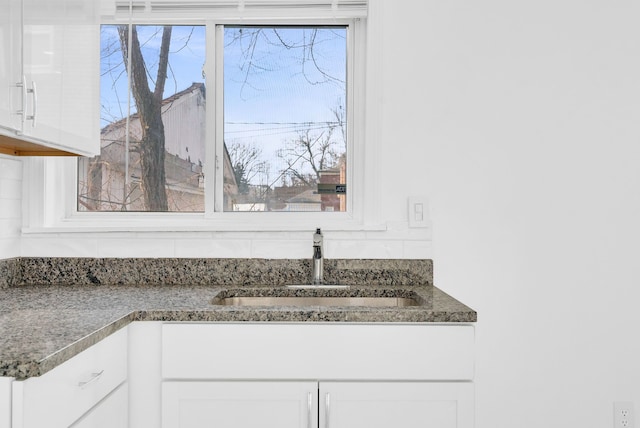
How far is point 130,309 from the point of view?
1.55 meters

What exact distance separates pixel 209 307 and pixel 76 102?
2.66 ft

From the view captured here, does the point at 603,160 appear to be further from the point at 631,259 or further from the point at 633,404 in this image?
the point at 633,404

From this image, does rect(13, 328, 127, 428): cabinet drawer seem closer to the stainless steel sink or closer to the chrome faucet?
the stainless steel sink

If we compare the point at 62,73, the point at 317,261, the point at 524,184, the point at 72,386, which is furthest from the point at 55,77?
the point at 524,184

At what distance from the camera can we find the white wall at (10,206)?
204cm

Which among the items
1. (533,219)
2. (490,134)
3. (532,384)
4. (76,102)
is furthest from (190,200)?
(532,384)

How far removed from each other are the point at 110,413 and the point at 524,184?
1692mm

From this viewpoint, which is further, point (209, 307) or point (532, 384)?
point (532, 384)

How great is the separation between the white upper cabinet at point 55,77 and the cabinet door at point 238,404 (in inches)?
32.3

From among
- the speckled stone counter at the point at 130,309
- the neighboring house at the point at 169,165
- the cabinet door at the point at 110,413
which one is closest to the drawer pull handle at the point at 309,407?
the speckled stone counter at the point at 130,309

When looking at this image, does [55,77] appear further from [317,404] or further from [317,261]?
[317,404]

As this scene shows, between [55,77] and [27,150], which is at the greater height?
[55,77]

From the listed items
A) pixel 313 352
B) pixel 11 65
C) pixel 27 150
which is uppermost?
pixel 11 65

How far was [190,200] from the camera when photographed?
7.57ft
